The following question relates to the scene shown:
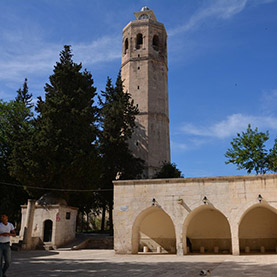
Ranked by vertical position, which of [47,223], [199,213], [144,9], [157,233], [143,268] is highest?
[144,9]

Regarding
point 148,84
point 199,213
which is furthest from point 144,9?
point 199,213

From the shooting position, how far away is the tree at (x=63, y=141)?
22.5 metres

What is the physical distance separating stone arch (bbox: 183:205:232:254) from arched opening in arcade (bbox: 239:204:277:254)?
35.2 inches

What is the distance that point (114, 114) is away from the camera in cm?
3027

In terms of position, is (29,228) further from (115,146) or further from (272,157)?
(272,157)

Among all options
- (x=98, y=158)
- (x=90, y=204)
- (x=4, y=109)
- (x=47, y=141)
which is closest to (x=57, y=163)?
(x=47, y=141)

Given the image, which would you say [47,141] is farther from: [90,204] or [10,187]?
[90,204]

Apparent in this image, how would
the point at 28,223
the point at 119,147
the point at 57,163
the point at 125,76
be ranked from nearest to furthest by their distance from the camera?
1. the point at 28,223
2. the point at 57,163
3. the point at 119,147
4. the point at 125,76

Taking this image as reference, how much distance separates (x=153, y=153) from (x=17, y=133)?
17.2 metres

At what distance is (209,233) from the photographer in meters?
18.2

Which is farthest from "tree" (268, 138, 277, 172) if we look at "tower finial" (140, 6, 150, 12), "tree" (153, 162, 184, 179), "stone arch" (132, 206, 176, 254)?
"tower finial" (140, 6, 150, 12)

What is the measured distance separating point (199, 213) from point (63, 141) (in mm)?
11350

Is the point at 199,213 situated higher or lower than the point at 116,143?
lower

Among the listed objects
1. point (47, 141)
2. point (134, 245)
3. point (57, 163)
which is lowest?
point (134, 245)
